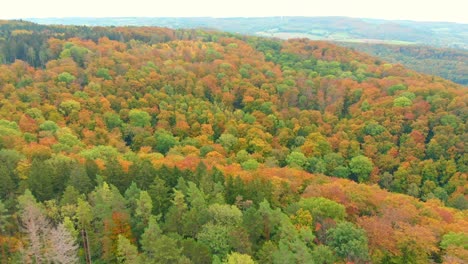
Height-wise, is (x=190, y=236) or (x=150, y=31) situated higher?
(x=150, y=31)

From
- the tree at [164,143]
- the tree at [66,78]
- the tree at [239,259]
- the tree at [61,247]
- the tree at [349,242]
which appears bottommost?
the tree at [164,143]

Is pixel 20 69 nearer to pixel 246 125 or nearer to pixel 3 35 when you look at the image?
pixel 3 35

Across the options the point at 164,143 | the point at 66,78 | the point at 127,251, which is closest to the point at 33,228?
the point at 127,251

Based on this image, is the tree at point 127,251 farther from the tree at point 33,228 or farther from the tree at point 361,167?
the tree at point 361,167

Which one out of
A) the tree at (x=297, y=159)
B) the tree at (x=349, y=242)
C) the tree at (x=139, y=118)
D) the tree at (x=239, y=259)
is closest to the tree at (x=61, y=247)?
the tree at (x=239, y=259)

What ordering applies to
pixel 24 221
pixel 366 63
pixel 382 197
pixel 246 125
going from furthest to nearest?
pixel 366 63
pixel 246 125
pixel 382 197
pixel 24 221

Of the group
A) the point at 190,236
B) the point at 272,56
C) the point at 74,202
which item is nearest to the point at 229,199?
the point at 190,236
